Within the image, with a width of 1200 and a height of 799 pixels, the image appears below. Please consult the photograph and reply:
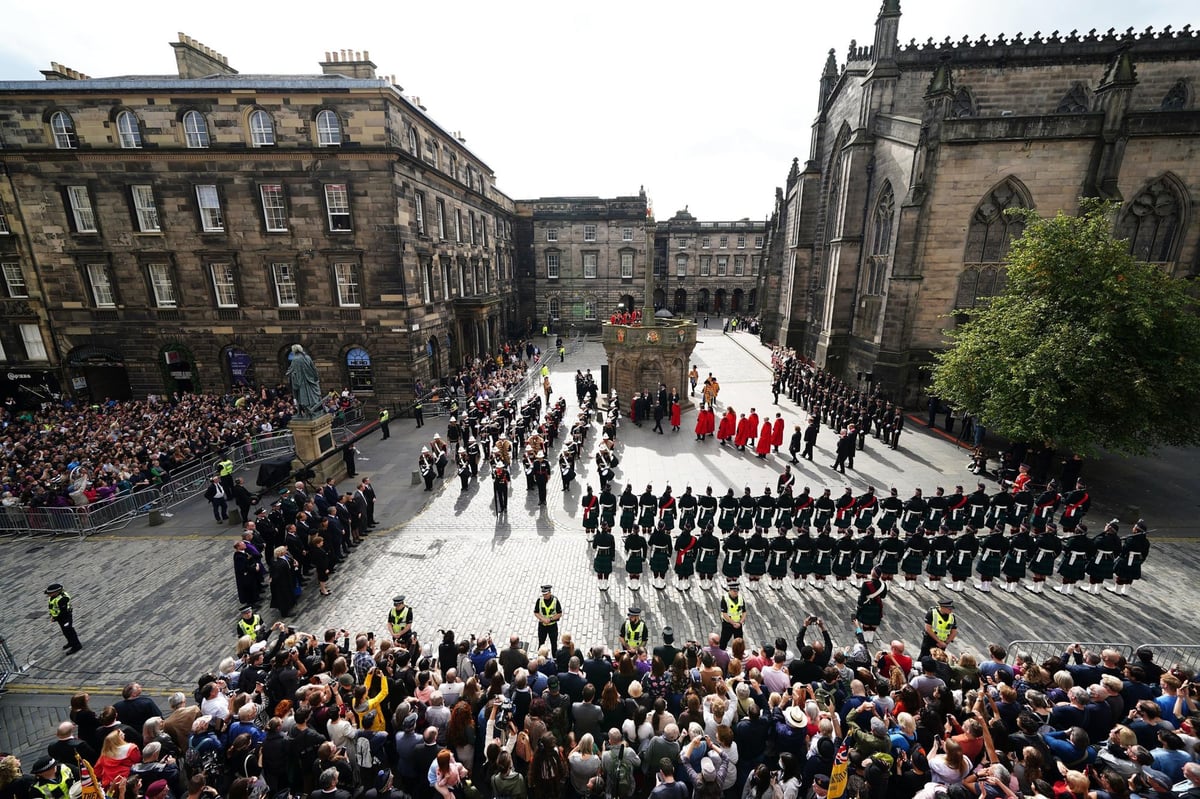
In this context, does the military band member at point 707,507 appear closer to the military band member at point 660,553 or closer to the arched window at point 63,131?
the military band member at point 660,553

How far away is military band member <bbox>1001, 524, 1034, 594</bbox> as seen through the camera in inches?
404

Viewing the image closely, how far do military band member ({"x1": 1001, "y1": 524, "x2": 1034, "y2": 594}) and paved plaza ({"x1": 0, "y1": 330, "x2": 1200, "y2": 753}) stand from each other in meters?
0.39

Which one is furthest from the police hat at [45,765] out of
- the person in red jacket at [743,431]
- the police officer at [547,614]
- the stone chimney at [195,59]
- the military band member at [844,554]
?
the stone chimney at [195,59]

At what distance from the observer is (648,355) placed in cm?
2362

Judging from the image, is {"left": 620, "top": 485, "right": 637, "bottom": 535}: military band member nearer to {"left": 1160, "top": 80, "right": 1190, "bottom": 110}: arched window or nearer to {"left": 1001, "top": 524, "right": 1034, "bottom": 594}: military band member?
{"left": 1001, "top": 524, "right": 1034, "bottom": 594}: military band member

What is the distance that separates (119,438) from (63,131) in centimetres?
1565

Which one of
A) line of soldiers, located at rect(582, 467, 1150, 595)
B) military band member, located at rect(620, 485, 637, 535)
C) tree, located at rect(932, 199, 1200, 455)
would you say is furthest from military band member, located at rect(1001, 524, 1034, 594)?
military band member, located at rect(620, 485, 637, 535)

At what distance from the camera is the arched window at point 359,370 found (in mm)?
24828

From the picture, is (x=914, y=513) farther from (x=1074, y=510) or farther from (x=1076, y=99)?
(x=1076, y=99)

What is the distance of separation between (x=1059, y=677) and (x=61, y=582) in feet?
61.8

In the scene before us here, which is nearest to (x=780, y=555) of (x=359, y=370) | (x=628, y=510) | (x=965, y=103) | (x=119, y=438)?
(x=628, y=510)

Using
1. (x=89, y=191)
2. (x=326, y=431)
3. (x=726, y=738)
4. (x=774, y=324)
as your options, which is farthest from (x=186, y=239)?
(x=774, y=324)

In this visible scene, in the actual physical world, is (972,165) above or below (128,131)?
below

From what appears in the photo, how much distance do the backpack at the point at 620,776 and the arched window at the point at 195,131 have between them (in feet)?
95.6
